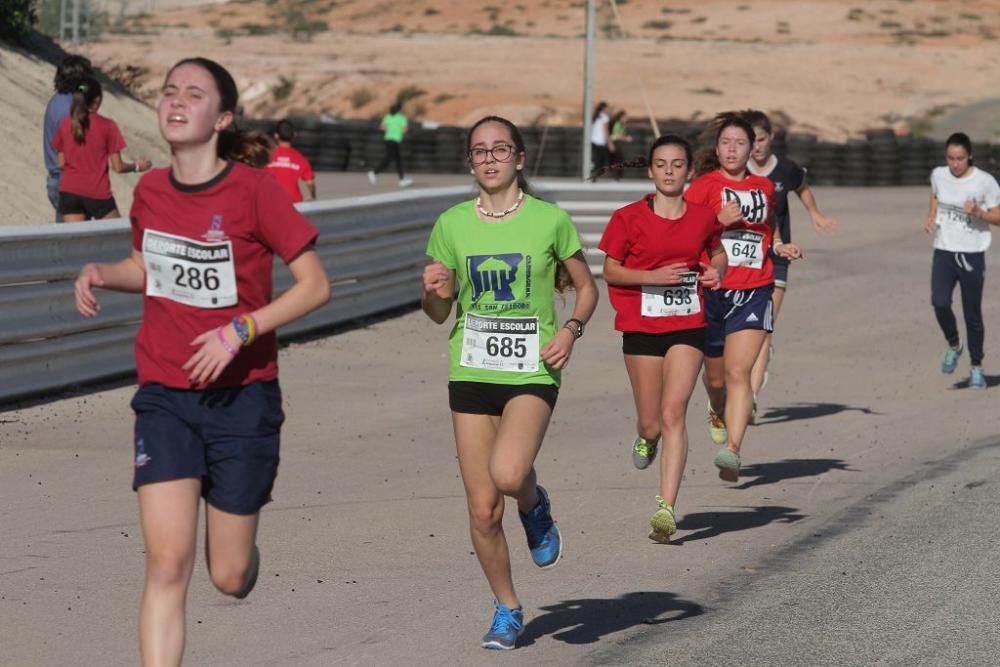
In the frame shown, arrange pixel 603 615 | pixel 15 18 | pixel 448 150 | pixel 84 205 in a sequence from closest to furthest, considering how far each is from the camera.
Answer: pixel 603 615 < pixel 84 205 < pixel 15 18 < pixel 448 150

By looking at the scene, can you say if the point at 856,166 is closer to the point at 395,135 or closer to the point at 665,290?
the point at 395,135

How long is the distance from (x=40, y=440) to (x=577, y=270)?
5252mm

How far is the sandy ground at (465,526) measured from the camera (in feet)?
22.0

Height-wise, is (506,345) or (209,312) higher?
(209,312)

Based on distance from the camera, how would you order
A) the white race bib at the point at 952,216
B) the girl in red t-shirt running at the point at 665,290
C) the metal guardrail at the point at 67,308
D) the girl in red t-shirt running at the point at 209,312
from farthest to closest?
the white race bib at the point at 952,216 → the metal guardrail at the point at 67,308 → the girl in red t-shirt running at the point at 665,290 → the girl in red t-shirt running at the point at 209,312

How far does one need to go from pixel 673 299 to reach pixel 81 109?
780 centimetres

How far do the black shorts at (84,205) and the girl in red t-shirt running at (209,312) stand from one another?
988 centimetres

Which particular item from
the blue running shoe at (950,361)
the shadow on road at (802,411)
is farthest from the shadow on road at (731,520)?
the blue running shoe at (950,361)

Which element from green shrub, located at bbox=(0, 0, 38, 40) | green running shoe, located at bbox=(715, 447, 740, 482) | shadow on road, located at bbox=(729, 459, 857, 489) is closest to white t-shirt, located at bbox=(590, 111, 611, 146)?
green shrub, located at bbox=(0, 0, 38, 40)

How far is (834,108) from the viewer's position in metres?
63.3

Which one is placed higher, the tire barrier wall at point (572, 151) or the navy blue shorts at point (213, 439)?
the navy blue shorts at point (213, 439)

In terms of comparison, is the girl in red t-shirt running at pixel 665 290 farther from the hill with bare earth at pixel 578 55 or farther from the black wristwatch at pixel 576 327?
the hill with bare earth at pixel 578 55

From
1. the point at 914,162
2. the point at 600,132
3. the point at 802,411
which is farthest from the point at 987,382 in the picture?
the point at 914,162

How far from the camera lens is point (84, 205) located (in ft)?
49.4
